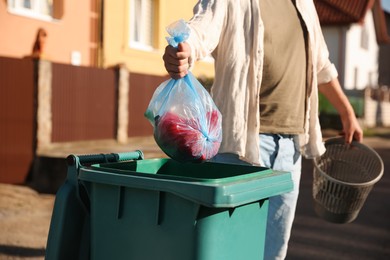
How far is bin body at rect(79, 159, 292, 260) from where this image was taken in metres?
1.93

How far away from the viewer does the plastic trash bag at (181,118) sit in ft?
7.18

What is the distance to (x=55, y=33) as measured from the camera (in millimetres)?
9320

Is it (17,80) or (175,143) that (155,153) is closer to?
(17,80)

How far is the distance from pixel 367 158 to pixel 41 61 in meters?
5.31

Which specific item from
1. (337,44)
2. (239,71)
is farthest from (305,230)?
(337,44)

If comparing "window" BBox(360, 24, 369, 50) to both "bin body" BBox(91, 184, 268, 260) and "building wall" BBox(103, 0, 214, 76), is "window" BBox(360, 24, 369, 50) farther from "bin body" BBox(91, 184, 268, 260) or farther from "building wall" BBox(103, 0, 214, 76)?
"bin body" BBox(91, 184, 268, 260)

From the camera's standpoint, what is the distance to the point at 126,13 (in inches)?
433

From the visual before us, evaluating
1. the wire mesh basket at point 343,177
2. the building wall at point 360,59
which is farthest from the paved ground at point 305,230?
the building wall at point 360,59

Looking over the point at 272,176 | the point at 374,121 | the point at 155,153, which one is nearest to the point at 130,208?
the point at 272,176

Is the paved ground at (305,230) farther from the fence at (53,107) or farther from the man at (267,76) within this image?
the man at (267,76)

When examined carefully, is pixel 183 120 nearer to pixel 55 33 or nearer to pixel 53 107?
pixel 53 107

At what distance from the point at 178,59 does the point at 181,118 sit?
0.75 ft

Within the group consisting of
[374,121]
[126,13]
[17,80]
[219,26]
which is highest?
[126,13]

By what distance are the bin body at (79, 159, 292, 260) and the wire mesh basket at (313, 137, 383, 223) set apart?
4.57ft
